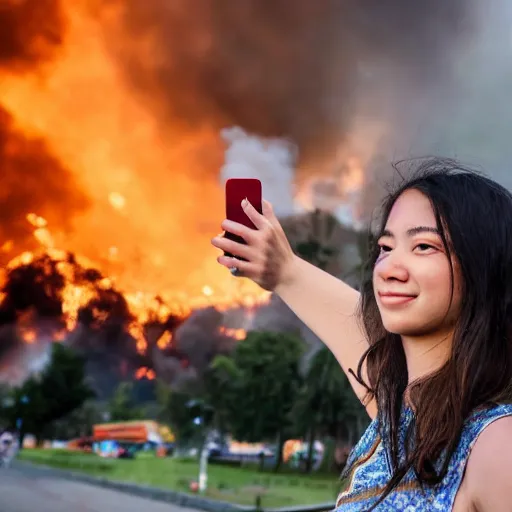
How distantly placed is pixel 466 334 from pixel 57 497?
409 centimetres

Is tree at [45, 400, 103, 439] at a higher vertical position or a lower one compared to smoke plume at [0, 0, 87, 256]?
lower

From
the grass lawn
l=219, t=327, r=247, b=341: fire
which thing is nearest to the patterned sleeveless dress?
the grass lawn

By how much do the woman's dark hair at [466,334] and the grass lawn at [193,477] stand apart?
415 centimetres

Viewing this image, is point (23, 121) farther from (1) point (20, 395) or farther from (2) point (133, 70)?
(1) point (20, 395)

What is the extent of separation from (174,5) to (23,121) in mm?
1298

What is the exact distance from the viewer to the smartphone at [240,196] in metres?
0.63

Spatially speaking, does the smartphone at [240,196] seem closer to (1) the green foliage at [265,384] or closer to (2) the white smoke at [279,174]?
(2) the white smoke at [279,174]

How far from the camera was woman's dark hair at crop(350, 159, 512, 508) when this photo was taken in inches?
17.1

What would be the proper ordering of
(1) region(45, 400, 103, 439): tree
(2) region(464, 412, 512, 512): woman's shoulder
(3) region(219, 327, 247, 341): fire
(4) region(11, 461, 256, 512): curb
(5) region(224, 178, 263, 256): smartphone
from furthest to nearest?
(3) region(219, 327, 247, 341): fire
(1) region(45, 400, 103, 439): tree
(4) region(11, 461, 256, 512): curb
(5) region(224, 178, 263, 256): smartphone
(2) region(464, 412, 512, 512): woman's shoulder

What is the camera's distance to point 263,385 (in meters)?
5.12

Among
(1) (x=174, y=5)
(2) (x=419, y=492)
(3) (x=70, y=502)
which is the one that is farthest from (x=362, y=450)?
(1) (x=174, y=5)

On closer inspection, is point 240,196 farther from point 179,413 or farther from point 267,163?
point 179,413

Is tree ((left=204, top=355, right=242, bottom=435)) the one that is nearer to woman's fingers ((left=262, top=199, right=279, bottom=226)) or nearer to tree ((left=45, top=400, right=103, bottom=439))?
tree ((left=45, top=400, right=103, bottom=439))

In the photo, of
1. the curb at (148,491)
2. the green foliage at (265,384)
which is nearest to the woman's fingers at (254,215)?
the curb at (148,491)
